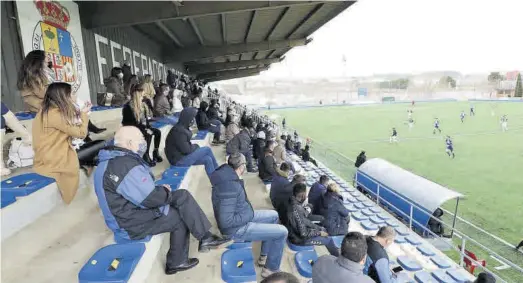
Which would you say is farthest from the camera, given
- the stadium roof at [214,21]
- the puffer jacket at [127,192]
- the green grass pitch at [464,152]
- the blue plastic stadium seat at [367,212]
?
the green grass pitch at [464,152]

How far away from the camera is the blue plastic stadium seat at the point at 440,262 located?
589cm

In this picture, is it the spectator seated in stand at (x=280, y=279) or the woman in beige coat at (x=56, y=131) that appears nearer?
the spectator seated in stand at (x=280, y=279)

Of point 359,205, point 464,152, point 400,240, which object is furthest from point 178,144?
point 464,152

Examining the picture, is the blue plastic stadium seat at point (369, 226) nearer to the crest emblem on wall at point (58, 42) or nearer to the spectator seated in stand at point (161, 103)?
the spectator seated in stand at point (161, 103)

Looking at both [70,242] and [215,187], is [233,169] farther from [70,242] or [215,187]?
[70,242]

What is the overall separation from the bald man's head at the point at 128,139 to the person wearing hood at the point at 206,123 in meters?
6.27

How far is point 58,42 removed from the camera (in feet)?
20.2

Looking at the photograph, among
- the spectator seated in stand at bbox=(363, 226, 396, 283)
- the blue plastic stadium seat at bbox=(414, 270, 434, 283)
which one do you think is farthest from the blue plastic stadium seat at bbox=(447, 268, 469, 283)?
the spectator seated in stand at bbox=(363, 226, 396, 283)

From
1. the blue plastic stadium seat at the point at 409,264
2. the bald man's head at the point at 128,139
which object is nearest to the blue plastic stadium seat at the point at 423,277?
the blue plastic stadium seat at the point at 409,264

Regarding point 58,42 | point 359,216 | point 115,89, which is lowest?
point 359,216

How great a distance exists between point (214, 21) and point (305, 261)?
1005 centimetres

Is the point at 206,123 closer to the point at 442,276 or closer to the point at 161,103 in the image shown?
the point at 161,103

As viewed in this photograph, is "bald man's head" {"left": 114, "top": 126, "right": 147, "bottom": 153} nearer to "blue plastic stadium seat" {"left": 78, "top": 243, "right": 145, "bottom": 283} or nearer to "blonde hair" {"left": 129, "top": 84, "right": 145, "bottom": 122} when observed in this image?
"blue plastic stadium seat" {"left": 78, "top": 243, "right": 145, "bottom": 283}

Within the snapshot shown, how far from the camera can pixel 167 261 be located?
2.92 m
